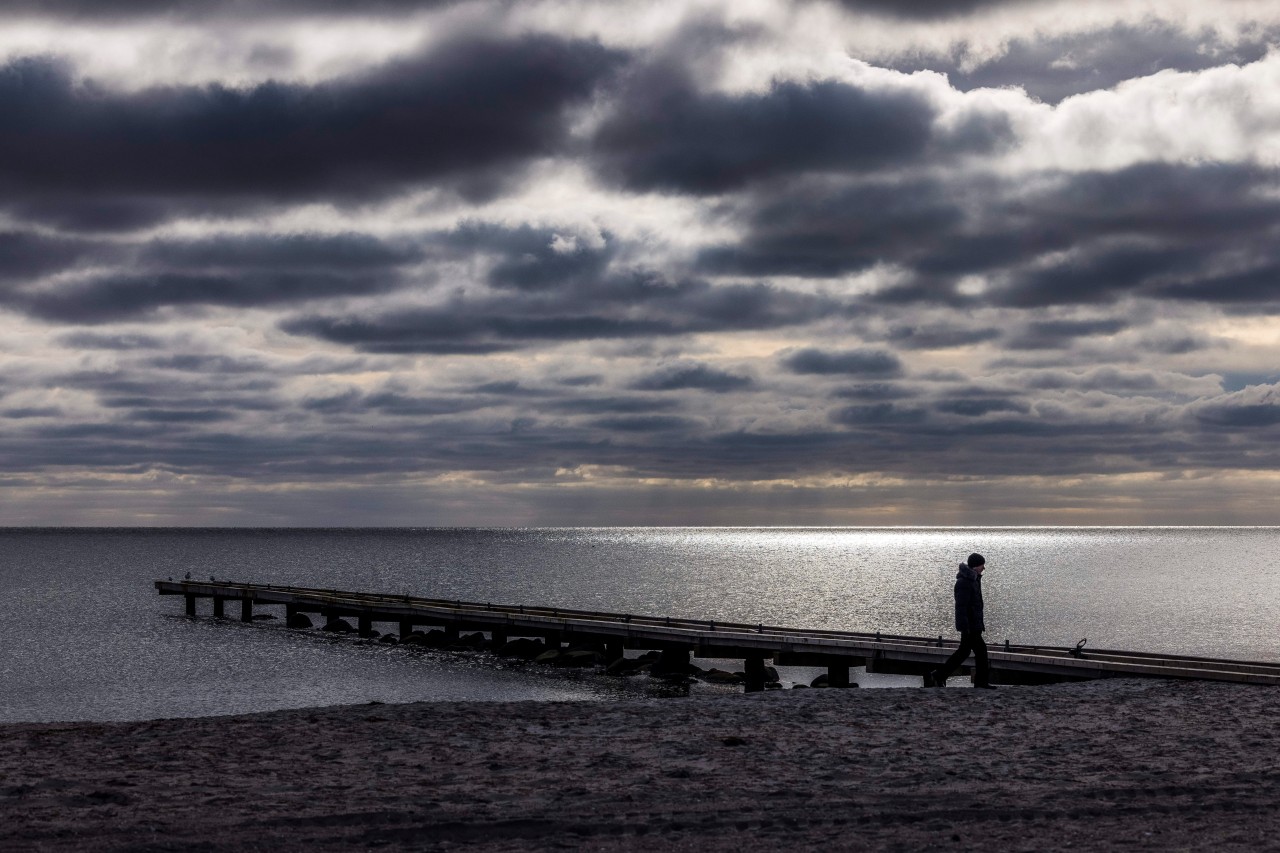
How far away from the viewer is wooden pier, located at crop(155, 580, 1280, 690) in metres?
23.6

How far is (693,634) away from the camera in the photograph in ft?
116

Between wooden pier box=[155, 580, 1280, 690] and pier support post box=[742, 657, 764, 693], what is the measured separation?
0.09ft

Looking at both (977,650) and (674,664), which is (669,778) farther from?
(674,664)

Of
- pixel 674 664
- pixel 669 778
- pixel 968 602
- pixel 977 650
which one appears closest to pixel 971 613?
pixel 968 602

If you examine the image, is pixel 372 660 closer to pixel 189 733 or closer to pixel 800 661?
pixel 800 661

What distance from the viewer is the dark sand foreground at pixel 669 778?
32.8ft

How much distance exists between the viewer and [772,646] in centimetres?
3234

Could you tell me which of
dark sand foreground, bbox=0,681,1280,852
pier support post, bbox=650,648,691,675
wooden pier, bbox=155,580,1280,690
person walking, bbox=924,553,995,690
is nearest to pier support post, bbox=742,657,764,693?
wooden pier, bbox=155,580,1280,690

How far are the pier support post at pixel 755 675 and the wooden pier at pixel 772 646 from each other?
3 centimetres

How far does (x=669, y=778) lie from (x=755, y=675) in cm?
2120

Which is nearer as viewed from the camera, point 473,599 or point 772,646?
point 772,646

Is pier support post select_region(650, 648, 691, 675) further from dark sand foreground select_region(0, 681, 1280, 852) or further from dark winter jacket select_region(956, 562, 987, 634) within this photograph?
dark sand foreground select_region(0, 681, 1280, 852)

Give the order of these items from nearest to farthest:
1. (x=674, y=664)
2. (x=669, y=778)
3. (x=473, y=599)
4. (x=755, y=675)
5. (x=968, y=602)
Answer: (x=669, y=778) < (x=968, y=602) < (x=755, y=675) < (x=674, y=664) < (x=473, y=599)

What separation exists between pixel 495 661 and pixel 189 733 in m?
29.3
